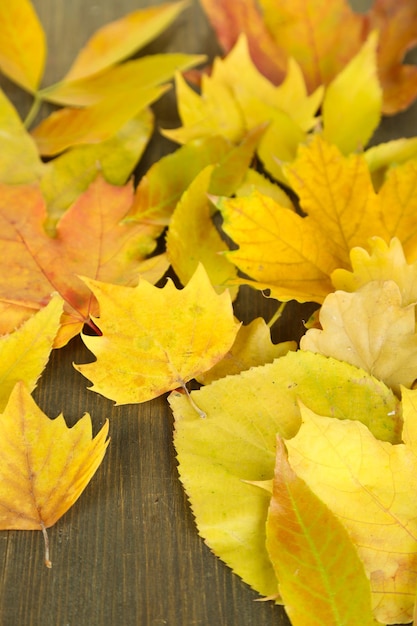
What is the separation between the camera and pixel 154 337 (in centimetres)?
41

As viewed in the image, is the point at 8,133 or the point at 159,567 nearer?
the point at 159,567

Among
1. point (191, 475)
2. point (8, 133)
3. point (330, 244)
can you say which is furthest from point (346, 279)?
point (8, 133)

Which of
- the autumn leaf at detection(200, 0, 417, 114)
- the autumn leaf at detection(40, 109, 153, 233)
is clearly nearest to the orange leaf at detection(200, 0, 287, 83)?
the autumn leaf at detection(200, 0, 417, 114)

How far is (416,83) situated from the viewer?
0.57 metres

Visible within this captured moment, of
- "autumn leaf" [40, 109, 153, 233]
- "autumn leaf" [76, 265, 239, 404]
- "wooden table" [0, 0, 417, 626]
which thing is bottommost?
"wooden table" [0, 0, 417, 626]

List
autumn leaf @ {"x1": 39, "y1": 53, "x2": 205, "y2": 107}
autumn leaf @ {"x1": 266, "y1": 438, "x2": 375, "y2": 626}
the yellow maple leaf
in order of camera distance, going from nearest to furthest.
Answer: autumn leaf @ {"x1": 266, "y1": 438, "x2": 375, "y2": 626}
the yellow maple leaf
autumn leaf @ {"x1": 39, "y1": 53, "x2": 205, "y2": 107}

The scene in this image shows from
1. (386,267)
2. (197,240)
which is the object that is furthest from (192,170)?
(386,267)

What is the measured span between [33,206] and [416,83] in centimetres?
32

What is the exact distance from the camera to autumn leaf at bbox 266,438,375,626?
0.34 m

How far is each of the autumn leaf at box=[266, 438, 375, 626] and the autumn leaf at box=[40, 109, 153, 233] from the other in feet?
0.86

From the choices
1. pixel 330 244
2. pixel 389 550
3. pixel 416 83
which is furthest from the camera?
pixel 416 83

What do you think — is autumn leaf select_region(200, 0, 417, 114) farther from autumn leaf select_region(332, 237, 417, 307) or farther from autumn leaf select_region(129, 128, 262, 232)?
autumn leaf select_region(332, 237, 417, 307)

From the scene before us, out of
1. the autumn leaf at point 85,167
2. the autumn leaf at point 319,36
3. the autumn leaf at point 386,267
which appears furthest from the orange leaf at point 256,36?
the autumn leaf at point 386,267

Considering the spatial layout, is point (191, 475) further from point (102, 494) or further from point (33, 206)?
point (33, 206)
